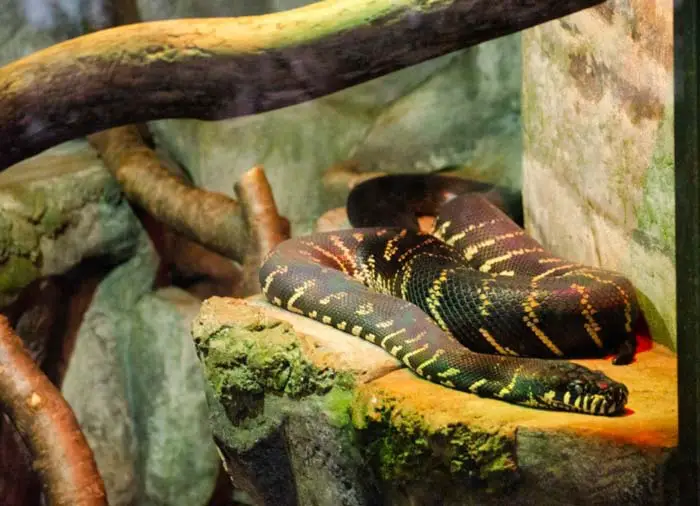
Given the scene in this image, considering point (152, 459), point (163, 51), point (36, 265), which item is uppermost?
point (163, 51)

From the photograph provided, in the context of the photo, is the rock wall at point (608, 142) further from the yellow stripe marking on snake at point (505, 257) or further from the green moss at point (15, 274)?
the green moss at point (15, 274)

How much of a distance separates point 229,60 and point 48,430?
8.34 feet

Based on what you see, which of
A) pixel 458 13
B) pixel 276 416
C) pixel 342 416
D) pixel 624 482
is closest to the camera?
pixel 458 13

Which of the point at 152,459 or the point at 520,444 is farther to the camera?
the point at 152,459

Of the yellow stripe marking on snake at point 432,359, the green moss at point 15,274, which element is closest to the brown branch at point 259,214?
the green moss at point 15,274

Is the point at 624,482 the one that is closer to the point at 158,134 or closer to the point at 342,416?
the point at 342,416

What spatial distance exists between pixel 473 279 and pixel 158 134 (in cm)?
302

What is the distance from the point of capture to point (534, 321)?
3305 mm

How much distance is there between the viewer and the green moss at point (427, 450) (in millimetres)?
2691

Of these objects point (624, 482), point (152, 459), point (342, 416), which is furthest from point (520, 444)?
point (152, 459)

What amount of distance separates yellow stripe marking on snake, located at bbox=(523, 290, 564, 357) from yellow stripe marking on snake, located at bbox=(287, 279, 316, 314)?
88 cm

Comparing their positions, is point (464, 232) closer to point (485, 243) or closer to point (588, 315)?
point (485, 243)

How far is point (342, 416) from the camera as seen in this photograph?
3.13 m

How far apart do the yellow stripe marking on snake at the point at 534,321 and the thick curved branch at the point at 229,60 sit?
1.27 m
